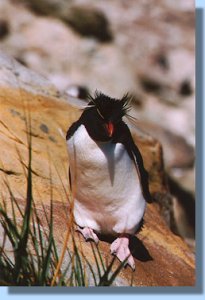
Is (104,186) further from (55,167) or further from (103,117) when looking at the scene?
(55,167)

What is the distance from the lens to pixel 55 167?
3016 mm

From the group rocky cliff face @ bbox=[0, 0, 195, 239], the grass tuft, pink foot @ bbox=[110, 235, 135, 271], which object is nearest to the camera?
the grass tuft

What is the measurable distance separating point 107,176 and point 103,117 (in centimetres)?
18

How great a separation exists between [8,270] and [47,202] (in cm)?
31

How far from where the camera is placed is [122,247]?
277 cm

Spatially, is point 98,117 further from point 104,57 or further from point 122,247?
point 104,57

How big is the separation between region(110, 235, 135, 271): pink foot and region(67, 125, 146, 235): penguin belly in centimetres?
3

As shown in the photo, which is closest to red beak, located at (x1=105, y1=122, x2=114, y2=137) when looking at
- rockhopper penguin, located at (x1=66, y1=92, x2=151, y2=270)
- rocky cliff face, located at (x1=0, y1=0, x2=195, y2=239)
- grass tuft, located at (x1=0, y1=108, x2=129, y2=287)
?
rockhopper penguin, located at (x1=66, y1=92, x2=151, y2=270)

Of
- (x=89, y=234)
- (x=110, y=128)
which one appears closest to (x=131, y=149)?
(x=110, y=128)

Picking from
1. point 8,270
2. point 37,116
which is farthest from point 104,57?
point 8,270

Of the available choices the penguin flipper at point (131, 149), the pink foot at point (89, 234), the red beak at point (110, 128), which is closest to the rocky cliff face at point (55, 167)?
the pink foot at point (89, 234)

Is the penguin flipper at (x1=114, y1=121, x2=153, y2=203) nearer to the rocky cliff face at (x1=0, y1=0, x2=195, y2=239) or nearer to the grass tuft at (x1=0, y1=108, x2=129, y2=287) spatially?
the grass tuft at (x1=0, y1=108, x2=129, y2=287)

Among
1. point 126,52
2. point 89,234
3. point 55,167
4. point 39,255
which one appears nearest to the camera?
point 39,255

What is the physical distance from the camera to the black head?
2.68 metres
